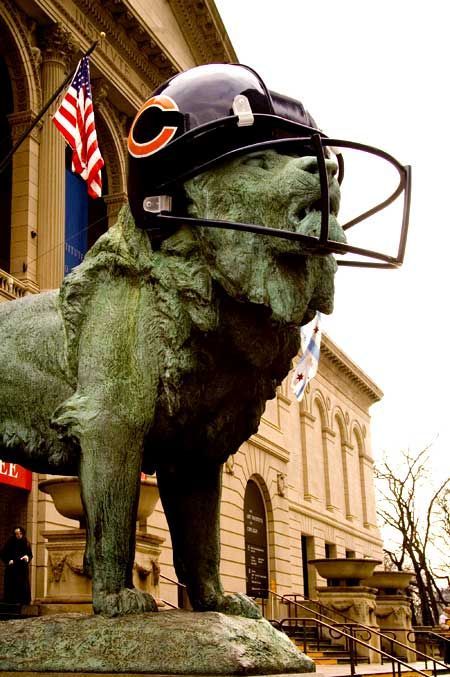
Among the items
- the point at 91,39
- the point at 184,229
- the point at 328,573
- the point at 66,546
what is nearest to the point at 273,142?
the point at 184,229

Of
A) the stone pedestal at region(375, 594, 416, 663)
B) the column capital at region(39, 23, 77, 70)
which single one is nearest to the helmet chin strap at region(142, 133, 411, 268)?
the stone pedestal at region(375, 594, 416, 663)

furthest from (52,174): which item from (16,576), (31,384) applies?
(31,384)

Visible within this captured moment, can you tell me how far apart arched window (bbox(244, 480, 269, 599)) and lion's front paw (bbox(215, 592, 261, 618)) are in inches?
1002

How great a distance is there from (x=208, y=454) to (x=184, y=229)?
1.09 m

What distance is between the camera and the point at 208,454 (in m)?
4.42

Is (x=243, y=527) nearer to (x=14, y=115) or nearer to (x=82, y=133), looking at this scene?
(x=14, y=115)

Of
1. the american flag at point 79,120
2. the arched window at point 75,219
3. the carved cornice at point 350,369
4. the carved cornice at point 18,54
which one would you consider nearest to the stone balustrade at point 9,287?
the arched window at point 75,219

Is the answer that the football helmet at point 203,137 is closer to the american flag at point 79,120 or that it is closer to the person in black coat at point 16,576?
the person in black coat at point 16,576

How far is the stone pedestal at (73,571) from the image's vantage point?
10914mm

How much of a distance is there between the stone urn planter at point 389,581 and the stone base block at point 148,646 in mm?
20933

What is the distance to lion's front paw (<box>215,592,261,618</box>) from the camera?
14.5ft

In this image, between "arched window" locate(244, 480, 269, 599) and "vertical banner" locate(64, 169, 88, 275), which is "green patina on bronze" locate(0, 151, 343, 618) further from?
"arched window" locate(244, 480, 269, 599)

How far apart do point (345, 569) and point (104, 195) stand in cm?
1288

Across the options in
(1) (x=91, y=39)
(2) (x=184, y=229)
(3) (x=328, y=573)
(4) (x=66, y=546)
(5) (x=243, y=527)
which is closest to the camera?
(2) (x=184, y=229)
